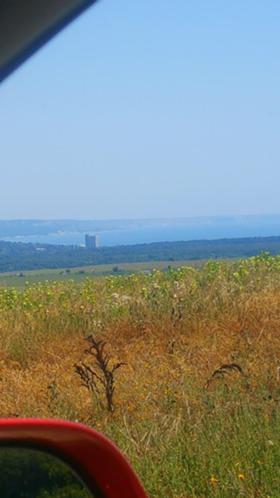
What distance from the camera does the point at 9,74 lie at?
366cm

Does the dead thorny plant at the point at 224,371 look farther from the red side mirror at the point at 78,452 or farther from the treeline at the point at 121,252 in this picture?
the treeline at the point at 121,252

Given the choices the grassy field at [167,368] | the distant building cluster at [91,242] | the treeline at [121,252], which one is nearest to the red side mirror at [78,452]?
the grassy field at [167,368]

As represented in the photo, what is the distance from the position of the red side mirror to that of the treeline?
724 inches

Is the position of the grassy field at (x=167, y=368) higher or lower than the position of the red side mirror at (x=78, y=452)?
lower

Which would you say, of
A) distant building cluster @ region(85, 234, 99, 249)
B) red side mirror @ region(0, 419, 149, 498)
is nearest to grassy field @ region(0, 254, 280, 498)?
red side mirror @ region(0, 419, 149, 498)

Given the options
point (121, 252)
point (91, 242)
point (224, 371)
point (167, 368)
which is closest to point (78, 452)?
point (224, 371)

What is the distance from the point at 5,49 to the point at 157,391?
12.6 ft

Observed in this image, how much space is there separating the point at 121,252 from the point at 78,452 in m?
24.0

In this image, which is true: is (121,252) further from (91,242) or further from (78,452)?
(78,452)

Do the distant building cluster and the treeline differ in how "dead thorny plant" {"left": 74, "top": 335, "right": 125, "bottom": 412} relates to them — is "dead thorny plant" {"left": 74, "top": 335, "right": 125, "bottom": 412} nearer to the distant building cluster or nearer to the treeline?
the treeline

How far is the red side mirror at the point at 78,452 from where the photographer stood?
1.60 meters

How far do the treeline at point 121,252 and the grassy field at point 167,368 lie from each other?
319 inches

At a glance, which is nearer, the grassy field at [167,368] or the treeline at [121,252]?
the grassy field at [167,368]

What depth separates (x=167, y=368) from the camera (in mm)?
7605
